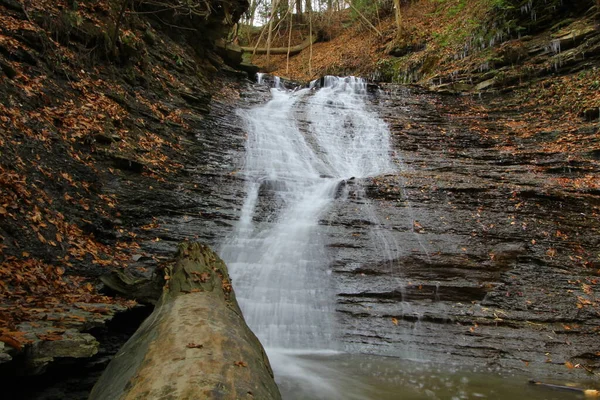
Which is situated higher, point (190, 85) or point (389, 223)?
point (190, 85)

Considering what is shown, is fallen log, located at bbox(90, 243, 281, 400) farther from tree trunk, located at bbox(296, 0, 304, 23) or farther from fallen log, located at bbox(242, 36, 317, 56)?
tree trunk, located at bbox(296, 0, 304, 23)

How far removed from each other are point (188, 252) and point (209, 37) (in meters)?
14.1

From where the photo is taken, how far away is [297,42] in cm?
2942

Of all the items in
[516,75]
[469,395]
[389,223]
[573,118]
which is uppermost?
[516,75]

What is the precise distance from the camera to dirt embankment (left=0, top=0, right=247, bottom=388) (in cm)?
349

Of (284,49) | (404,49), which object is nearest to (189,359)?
(404,49)

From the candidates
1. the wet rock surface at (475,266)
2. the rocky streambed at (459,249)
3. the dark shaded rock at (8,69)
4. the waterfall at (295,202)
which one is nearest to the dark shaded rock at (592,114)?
the rocky streambed at (459,249)

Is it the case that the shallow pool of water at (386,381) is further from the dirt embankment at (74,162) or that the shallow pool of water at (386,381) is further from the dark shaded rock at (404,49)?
the dark shaded rock at (404,49)

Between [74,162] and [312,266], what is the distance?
4355 mm

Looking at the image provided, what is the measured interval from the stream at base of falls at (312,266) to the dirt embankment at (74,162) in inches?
67.7

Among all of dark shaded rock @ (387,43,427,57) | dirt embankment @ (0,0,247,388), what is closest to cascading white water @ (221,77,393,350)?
dirt embankment @ (0,0,247,388)

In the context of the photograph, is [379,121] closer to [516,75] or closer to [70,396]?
[516,75]

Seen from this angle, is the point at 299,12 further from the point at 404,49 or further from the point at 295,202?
the point at 295,202

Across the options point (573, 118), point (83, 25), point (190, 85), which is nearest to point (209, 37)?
point (190, 85)
